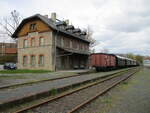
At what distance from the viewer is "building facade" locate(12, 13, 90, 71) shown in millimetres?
25125

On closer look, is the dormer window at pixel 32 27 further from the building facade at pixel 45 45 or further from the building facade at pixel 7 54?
the building facade at pixel 7 54

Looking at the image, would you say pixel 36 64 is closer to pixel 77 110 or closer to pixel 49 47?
pixel 49 47

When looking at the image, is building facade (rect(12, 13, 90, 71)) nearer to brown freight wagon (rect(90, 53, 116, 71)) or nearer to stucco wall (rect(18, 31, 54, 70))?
stucco wall (rect(18, 31, 54, 70))

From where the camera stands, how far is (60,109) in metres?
5.51

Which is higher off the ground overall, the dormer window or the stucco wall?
the dormer window

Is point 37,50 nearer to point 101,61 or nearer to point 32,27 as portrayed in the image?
point 32,27

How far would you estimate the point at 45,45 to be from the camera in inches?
1014

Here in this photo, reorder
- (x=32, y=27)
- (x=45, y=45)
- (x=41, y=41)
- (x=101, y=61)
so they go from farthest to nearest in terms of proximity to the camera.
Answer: (x=32, y=27), (x=41, y=41), (x=45, y=45), (x=101, y=61)

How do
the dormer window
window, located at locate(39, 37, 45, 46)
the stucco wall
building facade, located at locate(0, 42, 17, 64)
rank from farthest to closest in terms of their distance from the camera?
building facade, located at locate(0, 42, 17, 64) → the dormer window → window, located at locate(39, 37, 45, 46) → the stucco wall

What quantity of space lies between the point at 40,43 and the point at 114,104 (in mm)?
22088

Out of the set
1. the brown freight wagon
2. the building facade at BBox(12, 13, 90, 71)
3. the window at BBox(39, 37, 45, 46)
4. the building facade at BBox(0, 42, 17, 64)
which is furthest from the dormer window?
the building facade at BBox(0, 42, 17, 64)

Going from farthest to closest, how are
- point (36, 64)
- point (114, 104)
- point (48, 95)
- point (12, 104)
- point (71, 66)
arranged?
point (71, 66) < point (36, 64) < point (48, 95) < point (114, 104) < point (12, 104)

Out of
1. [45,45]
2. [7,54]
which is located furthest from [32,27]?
[7,54]

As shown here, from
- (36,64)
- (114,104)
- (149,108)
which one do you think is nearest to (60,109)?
(114,104)
